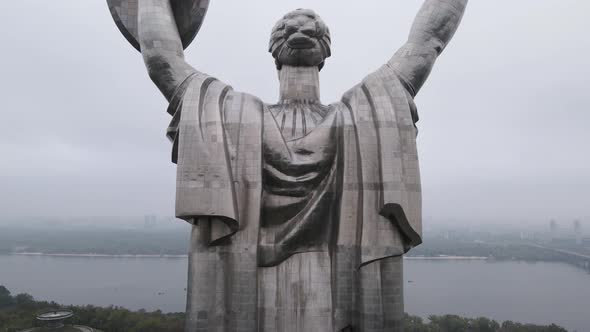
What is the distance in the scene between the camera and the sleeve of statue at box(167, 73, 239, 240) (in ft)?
18.9

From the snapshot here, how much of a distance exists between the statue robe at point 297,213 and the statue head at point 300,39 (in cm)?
121

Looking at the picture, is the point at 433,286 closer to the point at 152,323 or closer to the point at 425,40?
the point at 152,323

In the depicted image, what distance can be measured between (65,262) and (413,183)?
116525 millimetres

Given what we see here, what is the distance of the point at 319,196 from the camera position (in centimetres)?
628

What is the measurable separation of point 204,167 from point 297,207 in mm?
1469

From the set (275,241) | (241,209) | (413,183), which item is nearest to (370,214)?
(413,183)

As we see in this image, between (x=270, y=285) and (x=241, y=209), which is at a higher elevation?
(x=241, y=209)

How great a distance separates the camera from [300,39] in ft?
22.6

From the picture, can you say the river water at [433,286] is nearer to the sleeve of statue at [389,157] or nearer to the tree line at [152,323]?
the tree line at [152,323]

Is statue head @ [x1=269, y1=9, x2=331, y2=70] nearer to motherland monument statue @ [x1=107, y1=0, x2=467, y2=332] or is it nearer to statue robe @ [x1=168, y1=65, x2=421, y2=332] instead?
motherland monument statue @ [x1=107, y1=0, x2=467, y2=332]

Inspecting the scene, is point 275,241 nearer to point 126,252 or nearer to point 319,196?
point 319,196

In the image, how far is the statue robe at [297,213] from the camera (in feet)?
19.3

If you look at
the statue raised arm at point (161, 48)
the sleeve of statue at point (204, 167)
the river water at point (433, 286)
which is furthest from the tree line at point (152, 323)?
the sleeve of statue at point (204, 167)

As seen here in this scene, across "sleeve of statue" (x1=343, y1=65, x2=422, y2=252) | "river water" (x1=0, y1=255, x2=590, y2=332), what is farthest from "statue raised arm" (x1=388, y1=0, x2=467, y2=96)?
"river water" (x1=0, y1=255, x2=590, y2=332)
